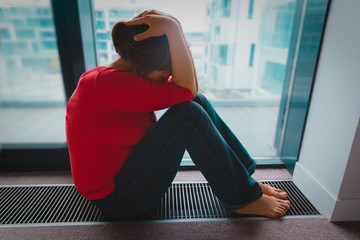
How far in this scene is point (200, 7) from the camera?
151cm

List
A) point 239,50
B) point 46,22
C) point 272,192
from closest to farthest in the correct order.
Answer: point 272,192 < point 46,22 < point 239,50

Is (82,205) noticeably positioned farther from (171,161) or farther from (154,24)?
(154,24)

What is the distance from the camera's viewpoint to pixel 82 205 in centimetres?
126

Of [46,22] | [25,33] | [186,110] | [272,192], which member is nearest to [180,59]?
[186,110]

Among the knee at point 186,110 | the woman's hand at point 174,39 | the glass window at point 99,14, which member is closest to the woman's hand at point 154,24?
the woman's hand at point 174,39

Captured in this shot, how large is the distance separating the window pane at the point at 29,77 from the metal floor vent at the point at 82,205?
400mm

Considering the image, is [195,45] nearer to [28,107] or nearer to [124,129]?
[124,129]

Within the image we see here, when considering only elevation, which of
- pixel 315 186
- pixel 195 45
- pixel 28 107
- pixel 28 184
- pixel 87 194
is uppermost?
pixel 195 45

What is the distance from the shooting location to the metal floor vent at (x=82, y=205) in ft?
3.84

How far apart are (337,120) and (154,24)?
3.06 feet

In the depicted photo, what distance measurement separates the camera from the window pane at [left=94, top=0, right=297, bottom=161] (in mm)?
1508

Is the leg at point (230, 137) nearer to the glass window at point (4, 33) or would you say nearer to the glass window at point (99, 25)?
the glass window at point (99, 25)

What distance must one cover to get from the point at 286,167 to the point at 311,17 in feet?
3.04

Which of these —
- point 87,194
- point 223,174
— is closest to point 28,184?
point 87,194
